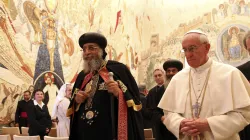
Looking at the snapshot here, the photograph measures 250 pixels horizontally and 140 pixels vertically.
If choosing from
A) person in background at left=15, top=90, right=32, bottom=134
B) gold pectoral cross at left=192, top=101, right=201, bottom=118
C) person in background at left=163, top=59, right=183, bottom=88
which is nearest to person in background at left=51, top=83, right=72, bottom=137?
person in background at left=15, top=90, right=32, bottom=134

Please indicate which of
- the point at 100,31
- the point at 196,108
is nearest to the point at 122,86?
the point at 196,108

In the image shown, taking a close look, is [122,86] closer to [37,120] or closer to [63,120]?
[63,120]

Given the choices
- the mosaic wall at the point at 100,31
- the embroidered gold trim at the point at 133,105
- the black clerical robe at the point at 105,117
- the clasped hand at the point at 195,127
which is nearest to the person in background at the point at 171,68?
the black clerical robe at the point at 105,117

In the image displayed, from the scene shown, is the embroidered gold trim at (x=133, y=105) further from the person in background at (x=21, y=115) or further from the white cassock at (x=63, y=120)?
the person in background at (x=21, y=115)

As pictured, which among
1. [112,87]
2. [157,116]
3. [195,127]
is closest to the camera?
[195,127]

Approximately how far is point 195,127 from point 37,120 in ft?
19.9

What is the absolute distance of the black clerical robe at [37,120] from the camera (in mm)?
8289

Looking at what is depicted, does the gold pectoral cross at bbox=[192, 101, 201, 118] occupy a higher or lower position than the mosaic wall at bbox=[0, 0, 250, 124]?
lower

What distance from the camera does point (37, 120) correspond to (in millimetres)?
8516

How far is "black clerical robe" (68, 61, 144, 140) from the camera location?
4035 mm

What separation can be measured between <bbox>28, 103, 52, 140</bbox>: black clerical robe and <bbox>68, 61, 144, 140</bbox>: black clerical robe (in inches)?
171

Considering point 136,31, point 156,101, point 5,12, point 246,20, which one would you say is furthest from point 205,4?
point 156,101

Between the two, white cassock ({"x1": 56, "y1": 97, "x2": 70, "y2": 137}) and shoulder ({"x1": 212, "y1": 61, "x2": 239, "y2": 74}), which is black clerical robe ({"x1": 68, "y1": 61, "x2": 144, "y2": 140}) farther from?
white cassock ({"x1": 56, "y1": 97, "x2": 70, "y2": 137})

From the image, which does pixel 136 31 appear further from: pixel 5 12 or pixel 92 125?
pixel 92 125
